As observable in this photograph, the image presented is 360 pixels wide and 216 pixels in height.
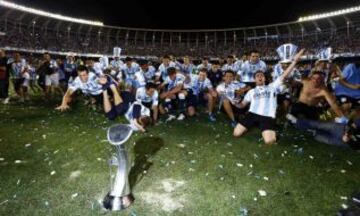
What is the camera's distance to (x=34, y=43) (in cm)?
4350

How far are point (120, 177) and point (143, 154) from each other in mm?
2173

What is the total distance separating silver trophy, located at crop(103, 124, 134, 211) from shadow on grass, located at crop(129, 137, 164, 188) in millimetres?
632

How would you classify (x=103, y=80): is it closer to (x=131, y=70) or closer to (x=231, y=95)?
(x=231, y=95)

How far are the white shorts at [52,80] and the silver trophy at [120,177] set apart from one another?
11.1 meters

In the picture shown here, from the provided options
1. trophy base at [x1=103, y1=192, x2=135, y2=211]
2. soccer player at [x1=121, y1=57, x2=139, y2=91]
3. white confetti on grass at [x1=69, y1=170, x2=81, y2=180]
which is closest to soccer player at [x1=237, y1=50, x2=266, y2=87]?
soccer player at [x1=121, y1=57, x2=139, y2=91]

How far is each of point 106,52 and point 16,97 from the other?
1522 inches

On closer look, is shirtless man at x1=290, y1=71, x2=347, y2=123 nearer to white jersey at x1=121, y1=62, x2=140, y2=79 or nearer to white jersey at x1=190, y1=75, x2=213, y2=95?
white jersey at x1=190, y1=75, x2=213, y2=95

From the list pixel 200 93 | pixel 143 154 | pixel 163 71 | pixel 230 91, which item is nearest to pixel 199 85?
pixel 200 93

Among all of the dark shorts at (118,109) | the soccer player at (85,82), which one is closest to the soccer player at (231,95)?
the dark shorts at (118,109)

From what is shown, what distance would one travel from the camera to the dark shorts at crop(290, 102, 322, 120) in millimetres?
8703

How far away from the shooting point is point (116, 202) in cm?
436

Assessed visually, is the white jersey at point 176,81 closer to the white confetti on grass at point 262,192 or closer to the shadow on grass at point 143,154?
the shadow on grass at point 143,154

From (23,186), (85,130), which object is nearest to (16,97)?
(85,130)

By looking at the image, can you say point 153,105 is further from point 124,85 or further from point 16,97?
point 16,97
